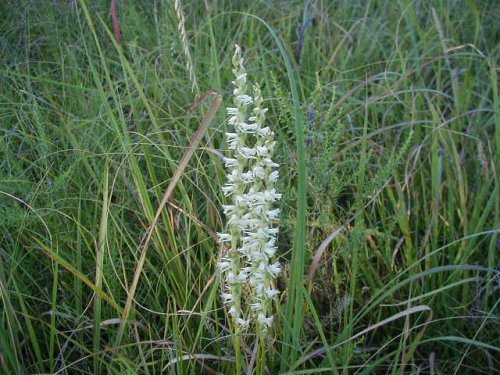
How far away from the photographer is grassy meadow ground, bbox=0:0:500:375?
2.32 meters

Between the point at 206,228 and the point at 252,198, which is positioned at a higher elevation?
the point at 252,198

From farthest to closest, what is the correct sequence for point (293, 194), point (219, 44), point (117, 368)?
point (219, 44) → point (293, 194) → point (117, 368)

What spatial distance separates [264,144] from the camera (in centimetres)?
195

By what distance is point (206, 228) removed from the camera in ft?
7.73

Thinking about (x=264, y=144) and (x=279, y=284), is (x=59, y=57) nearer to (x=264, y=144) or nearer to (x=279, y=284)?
(x=279, y=284)

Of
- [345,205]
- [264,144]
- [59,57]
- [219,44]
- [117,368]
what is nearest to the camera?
[264,144]

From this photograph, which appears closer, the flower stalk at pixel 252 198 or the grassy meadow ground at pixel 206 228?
the flower stalk at pixel 252 198

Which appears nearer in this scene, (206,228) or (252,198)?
(252,198)

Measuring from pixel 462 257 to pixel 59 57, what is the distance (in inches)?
92.3

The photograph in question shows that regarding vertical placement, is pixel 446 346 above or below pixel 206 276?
below

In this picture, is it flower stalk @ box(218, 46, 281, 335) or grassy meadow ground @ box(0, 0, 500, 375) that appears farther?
grassy meadow ground @ box(0, 0, 500, 375)

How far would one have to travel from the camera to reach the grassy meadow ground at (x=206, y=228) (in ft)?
7.61

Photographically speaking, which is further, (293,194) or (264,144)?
(293,194)

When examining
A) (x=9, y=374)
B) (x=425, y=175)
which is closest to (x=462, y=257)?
(x=425, y=175)
